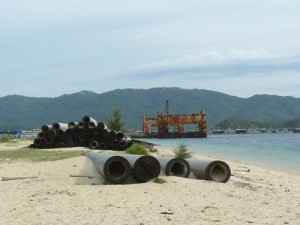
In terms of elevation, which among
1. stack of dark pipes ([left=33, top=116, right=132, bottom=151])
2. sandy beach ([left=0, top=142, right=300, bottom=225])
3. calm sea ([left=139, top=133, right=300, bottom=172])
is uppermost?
stack of dark pipes ([left=33, top=116, right=132, bottom=151])

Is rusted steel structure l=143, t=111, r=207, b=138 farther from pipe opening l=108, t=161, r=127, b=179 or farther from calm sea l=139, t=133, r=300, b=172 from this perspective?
pipe opening l=108, t=161, r=127, b=179

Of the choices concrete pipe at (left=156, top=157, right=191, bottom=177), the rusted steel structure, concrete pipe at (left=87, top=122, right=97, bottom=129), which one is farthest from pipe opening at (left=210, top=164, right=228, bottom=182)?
the rusted steel structure

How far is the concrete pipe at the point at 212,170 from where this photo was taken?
1458cm

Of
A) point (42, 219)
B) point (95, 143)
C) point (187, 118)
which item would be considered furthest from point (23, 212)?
point (187, 118)

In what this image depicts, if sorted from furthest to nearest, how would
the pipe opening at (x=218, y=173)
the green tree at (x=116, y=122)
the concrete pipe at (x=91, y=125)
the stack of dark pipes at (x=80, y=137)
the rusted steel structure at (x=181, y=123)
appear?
the rusted steel structure at (x=181, y=123)
the green tree at (x=116, y=122)
the concrete pipe at (x=91, y=125)
the stack of dark pipes at (x=80, y=137)
the pipe opening at (x=218, y=173)

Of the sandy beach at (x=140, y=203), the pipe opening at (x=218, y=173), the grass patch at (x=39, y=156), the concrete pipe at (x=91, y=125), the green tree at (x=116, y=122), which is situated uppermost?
the green tree at (x=116, y=122)

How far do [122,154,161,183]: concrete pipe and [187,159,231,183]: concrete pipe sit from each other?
65.8 inches

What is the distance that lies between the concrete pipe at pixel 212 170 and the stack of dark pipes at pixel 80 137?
18555mm

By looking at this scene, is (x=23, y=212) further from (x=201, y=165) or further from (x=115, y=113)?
(x=115, y=113)

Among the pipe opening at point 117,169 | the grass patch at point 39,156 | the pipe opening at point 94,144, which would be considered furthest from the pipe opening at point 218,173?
the pipe opening at point 94,144

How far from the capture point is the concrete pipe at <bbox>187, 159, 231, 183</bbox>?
14578 millimetres

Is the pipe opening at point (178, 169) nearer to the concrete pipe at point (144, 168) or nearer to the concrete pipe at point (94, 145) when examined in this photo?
the concrete pipe at point (144, 168)

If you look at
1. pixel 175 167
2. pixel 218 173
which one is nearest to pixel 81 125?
pixel 175 167

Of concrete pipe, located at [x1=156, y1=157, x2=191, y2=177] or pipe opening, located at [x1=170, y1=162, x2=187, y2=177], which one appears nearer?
concrete pipe, located at [x1=156, y1=157, x2=191, y2=177]
